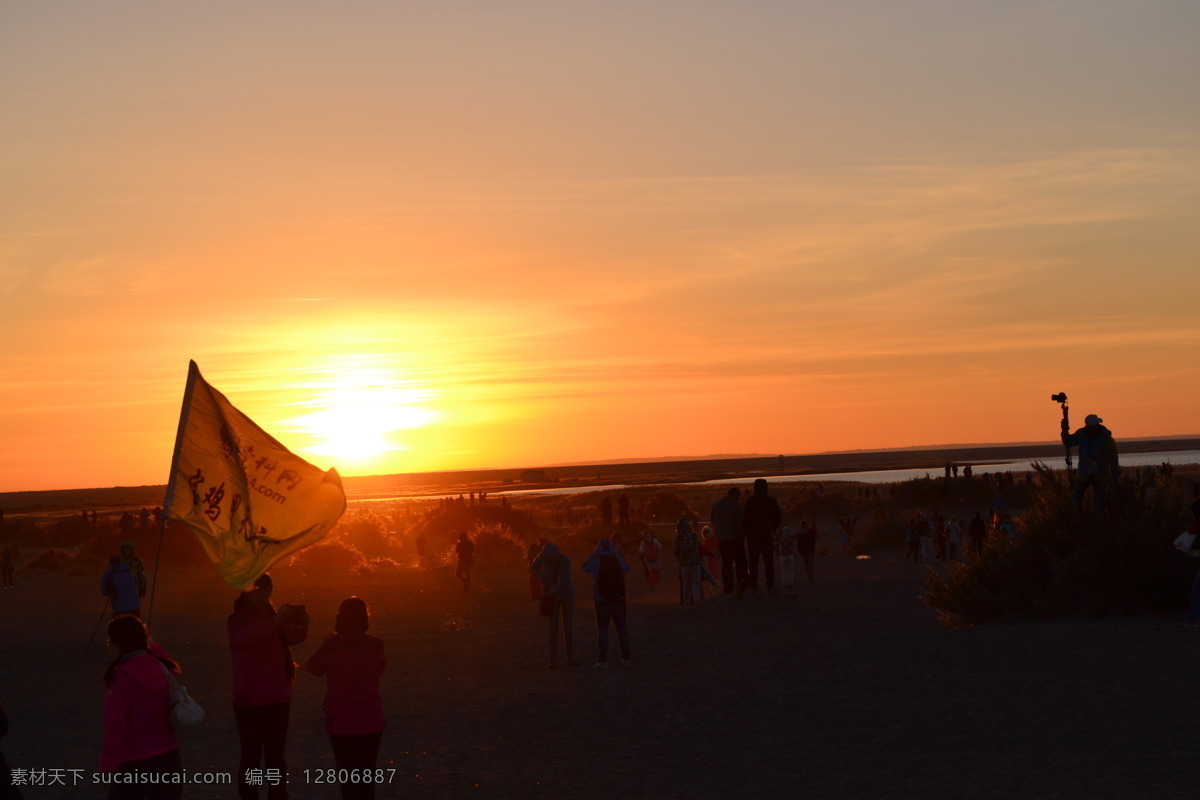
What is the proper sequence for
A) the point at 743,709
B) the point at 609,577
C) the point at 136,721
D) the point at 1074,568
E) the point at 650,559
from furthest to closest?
1. the point at 650,559
2. the point at 1074,568
3. the point at 609,577
4. the point at 743,709
5. the point at 136,721

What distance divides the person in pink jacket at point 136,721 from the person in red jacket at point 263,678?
1.81 metres

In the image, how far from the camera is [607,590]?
17516 mm

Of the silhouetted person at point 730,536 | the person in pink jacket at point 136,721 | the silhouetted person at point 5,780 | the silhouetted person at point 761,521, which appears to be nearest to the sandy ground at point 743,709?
the silhouetted person at point 730,536

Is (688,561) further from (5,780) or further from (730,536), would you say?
(5,780)

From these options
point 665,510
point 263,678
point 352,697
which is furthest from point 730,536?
point 665,510

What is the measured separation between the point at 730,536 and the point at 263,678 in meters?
13.6

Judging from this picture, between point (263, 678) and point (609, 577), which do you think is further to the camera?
point (609, 577)

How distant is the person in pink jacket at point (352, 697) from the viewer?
28.0 ft

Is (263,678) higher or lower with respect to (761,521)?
lower

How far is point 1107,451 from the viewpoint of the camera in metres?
19.4

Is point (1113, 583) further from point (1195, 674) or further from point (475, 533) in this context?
point (475, 533)

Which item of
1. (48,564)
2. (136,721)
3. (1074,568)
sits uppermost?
(48,564)

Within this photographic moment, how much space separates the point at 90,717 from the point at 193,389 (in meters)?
5.79

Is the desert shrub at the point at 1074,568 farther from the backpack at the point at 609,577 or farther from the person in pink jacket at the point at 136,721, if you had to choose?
the person in pink jacket at the point at 136,721
